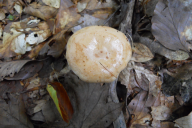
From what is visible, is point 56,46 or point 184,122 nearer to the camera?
point 184,122

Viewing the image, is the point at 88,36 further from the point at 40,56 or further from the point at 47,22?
the point at 47,22

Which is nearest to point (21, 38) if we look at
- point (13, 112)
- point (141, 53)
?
point (13, 112)

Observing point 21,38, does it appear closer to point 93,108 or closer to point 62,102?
point 62,102

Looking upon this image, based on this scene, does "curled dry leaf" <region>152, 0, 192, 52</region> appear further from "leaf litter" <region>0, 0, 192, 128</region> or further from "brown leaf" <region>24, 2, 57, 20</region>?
"brown leaf" <region>24, 2, 57, 20</region>

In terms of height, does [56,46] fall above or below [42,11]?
below

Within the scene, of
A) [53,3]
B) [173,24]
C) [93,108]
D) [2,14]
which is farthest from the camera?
[2,14]

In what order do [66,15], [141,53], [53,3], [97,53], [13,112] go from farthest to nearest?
[53,3] < [66,15] < [141,53] < [13,112] < [97,53]

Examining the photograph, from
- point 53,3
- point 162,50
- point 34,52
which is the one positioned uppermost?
point 53,3
